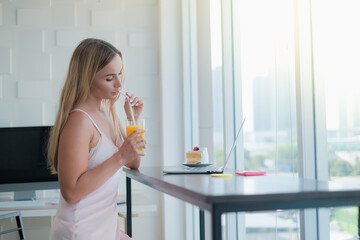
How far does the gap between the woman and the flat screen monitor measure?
186cm

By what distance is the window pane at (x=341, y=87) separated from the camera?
5.71 ft

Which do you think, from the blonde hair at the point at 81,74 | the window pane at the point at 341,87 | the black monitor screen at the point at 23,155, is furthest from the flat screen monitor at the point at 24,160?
the window pane at the point at 341,87

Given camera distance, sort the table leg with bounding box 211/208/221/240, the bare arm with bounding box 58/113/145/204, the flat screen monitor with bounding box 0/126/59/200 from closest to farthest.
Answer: the table leg with bounding box 211/208/221/240 → the bare arm with bounding box 58/113/145/204 → the flat screen monitor with bounding box 0/126/59/200

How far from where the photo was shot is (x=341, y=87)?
1827 mm

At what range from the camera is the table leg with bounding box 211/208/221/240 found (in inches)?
43.7

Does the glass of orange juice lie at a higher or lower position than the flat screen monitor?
higher

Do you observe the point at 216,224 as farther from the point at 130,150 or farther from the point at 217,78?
the point at 217,78

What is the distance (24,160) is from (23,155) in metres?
0.04

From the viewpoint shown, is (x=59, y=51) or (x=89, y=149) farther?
(x=59, y=51)

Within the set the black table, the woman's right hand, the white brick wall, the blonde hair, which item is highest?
the white brick wall

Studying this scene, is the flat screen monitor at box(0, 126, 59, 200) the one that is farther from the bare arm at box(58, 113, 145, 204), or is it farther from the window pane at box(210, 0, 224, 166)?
the bare arm at box(58, 113, 145, 204)

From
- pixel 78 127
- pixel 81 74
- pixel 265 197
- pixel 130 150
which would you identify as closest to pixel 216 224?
pixel 265 197

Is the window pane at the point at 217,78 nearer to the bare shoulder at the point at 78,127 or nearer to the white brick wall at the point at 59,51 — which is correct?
the white brick wall at the point at 59,51

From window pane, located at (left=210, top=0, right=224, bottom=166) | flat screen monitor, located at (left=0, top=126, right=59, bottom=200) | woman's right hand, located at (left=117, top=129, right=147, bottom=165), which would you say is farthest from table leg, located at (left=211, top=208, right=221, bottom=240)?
flat screen monitor, located at (left=0, top=126, right=59, bottom=200)
